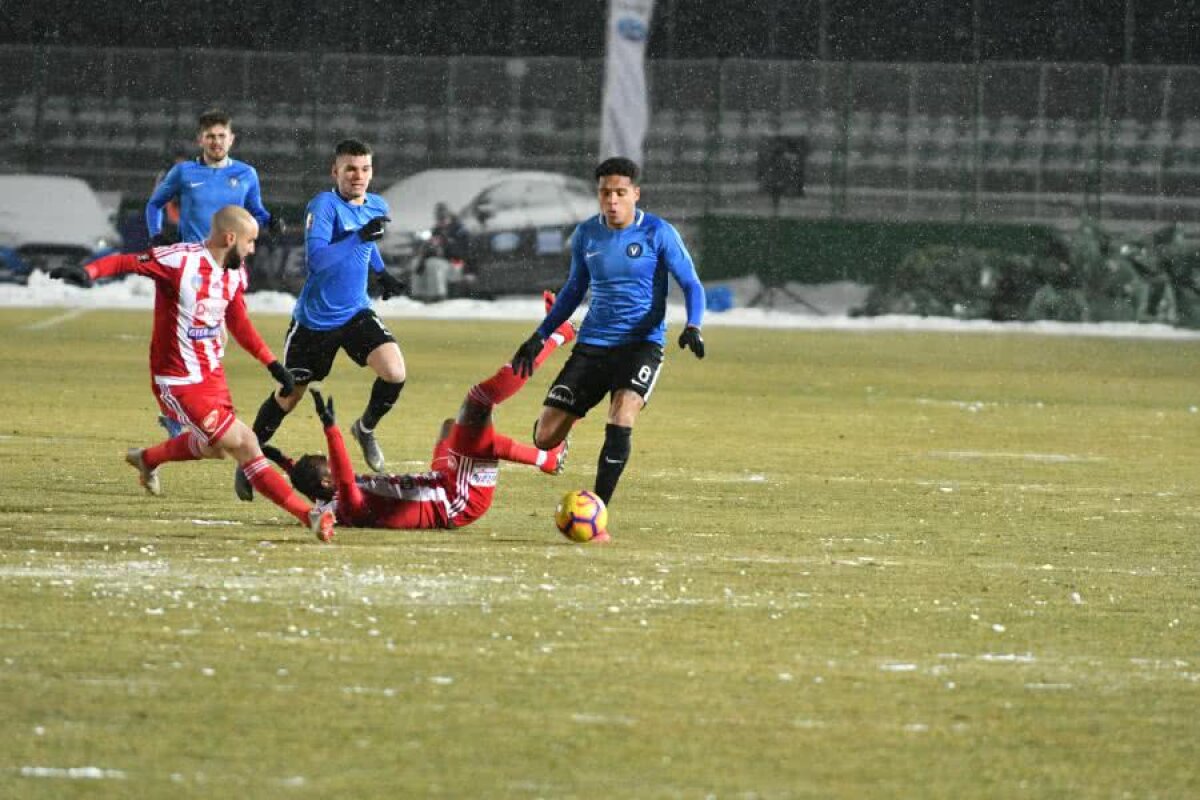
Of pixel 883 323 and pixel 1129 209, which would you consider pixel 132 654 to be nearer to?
pixel 883 323

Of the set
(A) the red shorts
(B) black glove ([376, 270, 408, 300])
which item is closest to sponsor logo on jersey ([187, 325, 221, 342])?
(A) the red shorts

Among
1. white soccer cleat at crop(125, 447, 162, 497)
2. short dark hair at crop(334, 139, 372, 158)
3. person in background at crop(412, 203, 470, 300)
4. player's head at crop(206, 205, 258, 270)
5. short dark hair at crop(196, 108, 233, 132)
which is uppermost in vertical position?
short dark hair at crop(196, 108, 233, 132)

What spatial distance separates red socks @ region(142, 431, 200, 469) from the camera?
1170cm

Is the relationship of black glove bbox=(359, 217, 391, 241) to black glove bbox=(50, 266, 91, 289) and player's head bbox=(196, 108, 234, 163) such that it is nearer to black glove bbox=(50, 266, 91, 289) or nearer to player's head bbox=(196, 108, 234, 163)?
player's head bbox=(196, 108, 234, 163)

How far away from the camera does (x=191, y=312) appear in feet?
36.4

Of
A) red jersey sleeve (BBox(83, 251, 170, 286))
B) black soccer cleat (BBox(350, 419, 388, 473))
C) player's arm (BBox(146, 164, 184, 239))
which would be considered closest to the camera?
red jersey sleeve (BBox(83, 251, 170, 286))

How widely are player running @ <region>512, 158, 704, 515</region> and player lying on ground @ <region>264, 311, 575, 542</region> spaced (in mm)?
698

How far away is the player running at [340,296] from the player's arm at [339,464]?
103 inches

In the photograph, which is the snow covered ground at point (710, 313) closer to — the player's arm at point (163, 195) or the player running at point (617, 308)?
the player's arm at point (163, 195)

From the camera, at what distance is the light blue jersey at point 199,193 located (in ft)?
48.8

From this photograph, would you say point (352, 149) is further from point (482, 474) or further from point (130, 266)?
point (482, 474)

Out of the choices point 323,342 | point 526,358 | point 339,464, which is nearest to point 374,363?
point 323,342

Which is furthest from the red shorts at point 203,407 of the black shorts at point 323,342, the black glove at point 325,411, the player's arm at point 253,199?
the player's arm at point 253,199

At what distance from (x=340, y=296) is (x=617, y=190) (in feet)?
7.64
